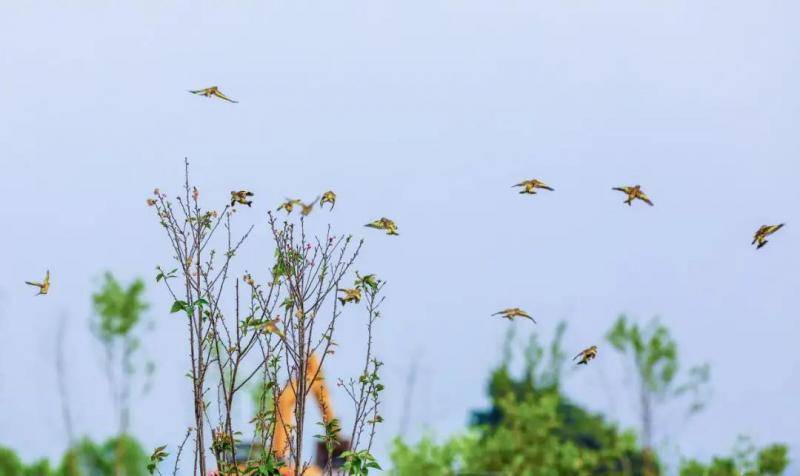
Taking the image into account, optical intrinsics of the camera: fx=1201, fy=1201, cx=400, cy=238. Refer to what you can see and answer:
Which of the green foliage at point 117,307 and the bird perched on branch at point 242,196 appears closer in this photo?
the bird perched on branch at point 242,196

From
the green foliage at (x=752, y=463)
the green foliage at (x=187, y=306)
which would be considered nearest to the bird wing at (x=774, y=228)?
the green foliage at (x=187, y=306)

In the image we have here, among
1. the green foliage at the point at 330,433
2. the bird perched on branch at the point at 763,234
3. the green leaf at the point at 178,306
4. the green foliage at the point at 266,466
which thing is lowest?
the green foliage at the point at 266,466

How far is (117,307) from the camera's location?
18.5 metres

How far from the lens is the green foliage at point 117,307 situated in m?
18.4

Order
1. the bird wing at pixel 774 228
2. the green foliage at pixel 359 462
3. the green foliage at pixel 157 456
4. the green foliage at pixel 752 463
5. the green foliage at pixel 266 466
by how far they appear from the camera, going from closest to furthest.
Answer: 1. the bird wing at pixel 774 228
2. the green foliage at pixel 266 466
3. the green foliage at pixel 359 462
4. the green foliage at pixel 157 456
5. the green foliage at pixel 752 463

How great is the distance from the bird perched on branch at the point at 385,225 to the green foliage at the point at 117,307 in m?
14.3

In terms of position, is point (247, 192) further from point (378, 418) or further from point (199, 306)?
point (378, 418)

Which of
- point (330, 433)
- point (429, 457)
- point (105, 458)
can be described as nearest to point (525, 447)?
point (429, 457)

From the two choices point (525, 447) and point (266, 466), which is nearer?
point (266, 466)

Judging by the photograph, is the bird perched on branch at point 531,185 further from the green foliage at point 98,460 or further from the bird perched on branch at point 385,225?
the green foliage at point 98,460

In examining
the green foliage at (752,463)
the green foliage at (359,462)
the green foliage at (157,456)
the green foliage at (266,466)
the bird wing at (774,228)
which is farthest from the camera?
the green foliage at (752,463)

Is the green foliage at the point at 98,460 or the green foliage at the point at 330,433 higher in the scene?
the green foliage at the point at 98,460

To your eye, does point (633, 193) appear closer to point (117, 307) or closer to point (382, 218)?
point (382, 218)

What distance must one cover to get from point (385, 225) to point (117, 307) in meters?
14.4
